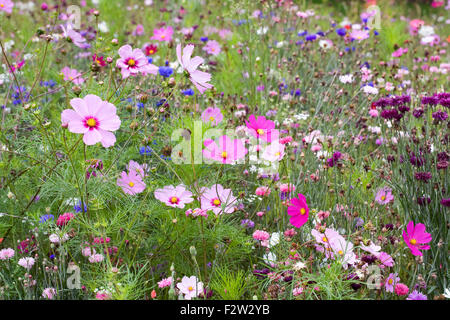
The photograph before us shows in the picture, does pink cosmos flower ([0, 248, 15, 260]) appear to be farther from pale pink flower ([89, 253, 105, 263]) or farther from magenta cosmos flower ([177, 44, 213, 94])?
magenta cosmos flower ([177, 44, 213, 94])

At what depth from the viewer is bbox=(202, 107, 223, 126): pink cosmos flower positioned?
5.07 ft

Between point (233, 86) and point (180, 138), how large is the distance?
1.38 m

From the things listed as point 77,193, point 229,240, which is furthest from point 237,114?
point 77,193

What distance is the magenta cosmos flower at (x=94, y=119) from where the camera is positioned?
3.76 feet

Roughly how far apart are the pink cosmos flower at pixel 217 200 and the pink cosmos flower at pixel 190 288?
20 cm

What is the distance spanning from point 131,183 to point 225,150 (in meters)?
0.30

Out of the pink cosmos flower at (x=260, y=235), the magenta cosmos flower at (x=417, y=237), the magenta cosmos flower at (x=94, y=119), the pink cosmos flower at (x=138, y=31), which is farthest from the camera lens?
the pink cosmos flower at (x=138, y=31)

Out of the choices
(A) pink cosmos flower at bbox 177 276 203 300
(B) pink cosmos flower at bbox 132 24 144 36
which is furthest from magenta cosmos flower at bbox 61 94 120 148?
(B) pink cosmos flower at bbox 132 24 144 36

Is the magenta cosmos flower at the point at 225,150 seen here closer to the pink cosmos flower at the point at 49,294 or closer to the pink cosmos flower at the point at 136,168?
the pink cosmos flower at the point at 136,168

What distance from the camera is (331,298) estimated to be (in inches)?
44.1

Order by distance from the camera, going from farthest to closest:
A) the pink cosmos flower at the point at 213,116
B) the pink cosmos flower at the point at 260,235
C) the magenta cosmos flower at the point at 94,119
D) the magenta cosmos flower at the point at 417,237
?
the pink cosmos flower at the point at 213,116, the pink cosmos flower at the point at 260,235, the magenta cosmos flower at the point at 417,237, the magenta cosmos flower at the point at 94,119

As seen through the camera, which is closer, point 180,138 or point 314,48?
point 180,138

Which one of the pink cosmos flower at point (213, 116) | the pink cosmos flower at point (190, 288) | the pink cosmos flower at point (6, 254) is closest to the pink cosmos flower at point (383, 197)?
the pink cosmos flower at point (213, 116)
